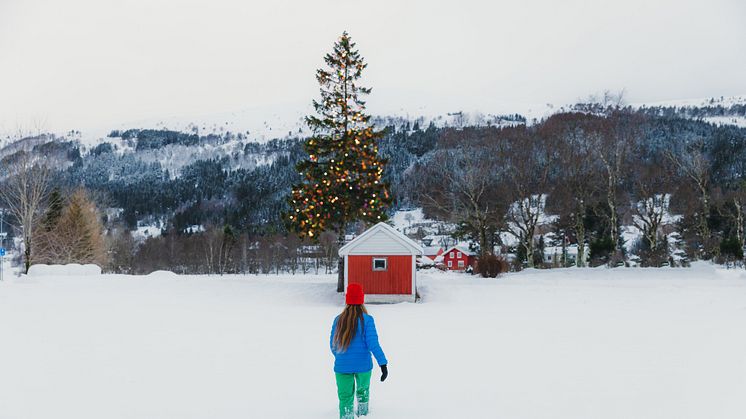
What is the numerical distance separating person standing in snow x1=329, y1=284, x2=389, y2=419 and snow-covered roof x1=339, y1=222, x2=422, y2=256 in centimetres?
1704

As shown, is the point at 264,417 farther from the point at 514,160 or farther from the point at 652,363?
the point at 514,160

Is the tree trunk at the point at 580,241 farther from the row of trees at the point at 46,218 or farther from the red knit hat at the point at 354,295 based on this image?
the red knit hat at the point at 354,295

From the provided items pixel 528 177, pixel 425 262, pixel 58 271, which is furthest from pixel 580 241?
pixel 425 262

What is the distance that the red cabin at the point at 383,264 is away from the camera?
74.9 feet

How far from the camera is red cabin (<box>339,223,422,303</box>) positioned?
2283 centimetres

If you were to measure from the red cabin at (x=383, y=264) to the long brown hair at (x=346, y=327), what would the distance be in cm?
1688

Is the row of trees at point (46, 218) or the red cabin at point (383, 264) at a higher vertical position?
the row of trees at point (46, 218)

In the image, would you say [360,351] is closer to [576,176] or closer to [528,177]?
[528,177]

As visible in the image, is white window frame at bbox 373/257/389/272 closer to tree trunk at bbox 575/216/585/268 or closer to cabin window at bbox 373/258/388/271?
cabin window at bbox 373/258/388/271

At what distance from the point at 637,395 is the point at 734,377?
→ 219cm

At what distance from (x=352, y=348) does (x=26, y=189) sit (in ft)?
103

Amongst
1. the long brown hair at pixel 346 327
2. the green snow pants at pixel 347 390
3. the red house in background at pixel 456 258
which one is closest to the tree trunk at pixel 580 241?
the green snow pants at pixel 347 390

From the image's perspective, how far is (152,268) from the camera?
295 feet

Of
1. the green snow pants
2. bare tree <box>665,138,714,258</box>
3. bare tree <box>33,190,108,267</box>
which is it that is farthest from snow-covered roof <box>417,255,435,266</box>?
the green snow pants
